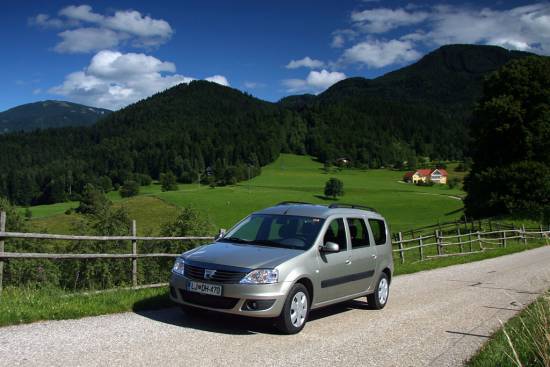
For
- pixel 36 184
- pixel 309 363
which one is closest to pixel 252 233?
pixel 309 363

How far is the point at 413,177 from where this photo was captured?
136500mm

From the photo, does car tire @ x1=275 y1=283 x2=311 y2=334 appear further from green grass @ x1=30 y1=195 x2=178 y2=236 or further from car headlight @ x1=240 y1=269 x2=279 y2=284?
green grass @ x1=30 y1=195 x2=178 y2=236

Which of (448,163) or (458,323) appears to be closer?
(458,323)

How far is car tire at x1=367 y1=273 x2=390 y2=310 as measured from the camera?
398 inches

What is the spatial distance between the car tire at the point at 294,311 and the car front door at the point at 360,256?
1560 mm

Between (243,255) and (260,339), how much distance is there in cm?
124

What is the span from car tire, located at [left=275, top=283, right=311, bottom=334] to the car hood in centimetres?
50

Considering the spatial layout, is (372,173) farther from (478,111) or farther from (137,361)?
(137,361)

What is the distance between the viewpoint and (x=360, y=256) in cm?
956

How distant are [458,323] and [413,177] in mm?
131595

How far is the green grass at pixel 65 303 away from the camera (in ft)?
24.6

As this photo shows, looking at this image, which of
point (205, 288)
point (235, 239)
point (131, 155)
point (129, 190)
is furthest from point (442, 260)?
point (131, 155)

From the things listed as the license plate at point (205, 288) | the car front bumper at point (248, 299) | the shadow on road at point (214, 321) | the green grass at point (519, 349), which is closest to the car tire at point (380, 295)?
the shadow on road at point (214, 321)

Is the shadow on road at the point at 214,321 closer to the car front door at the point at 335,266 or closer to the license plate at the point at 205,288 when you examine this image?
the license plate at the point at 205,288
